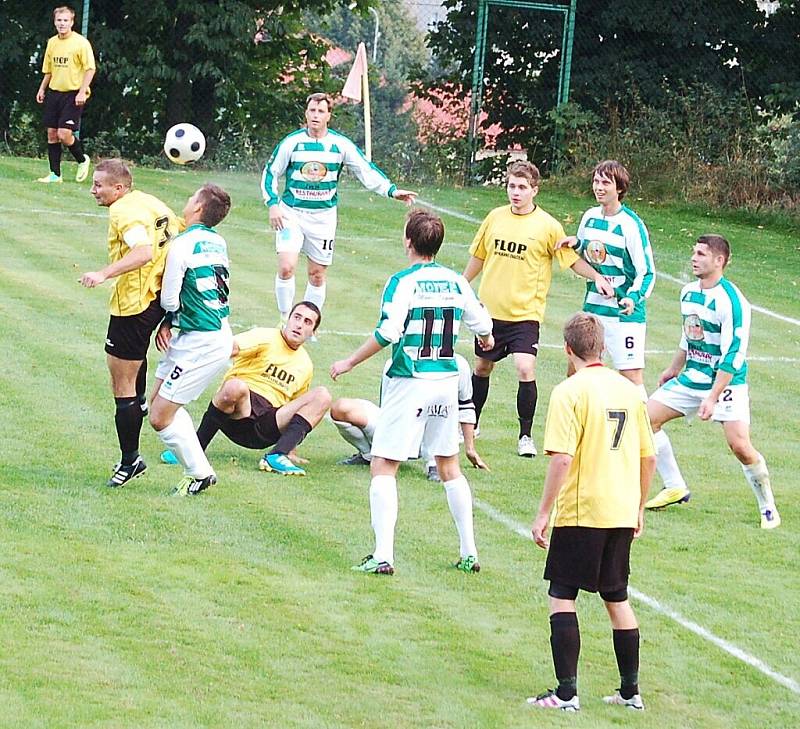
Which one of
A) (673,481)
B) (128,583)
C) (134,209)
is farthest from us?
(673,481)

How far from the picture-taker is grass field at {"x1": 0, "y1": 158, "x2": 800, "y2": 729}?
6520mm

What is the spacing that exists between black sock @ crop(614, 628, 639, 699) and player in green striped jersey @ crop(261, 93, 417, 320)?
6.90 metres

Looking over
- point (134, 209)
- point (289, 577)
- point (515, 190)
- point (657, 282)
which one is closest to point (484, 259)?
point (515, 190)

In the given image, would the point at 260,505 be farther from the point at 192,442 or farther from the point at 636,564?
the point at 636,564

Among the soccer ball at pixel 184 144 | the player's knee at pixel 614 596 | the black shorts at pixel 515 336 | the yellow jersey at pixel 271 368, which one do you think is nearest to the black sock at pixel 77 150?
the soccer ball at pixel 184 144

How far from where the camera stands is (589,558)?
6.61 meters

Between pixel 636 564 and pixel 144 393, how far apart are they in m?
4.47

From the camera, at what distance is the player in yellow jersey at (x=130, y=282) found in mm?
9398

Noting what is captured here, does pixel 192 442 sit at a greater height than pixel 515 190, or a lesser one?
lesser

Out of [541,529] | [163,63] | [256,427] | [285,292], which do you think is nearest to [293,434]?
[256,427]

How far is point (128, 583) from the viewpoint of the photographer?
7.75 m

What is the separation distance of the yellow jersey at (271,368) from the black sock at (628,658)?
458 centimetres

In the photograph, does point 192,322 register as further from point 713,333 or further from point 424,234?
point 713,333

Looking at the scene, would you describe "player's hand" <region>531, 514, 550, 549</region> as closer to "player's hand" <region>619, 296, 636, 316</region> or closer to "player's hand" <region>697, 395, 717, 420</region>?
"player's hand" <region>697, 395, 717, 420</region>
